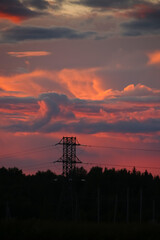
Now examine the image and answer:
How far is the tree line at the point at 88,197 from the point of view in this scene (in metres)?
118

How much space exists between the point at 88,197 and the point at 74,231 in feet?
317

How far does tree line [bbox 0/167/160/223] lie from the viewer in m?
118

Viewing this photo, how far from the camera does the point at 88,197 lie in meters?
148

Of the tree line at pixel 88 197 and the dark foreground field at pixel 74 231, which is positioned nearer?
the dark foreground field at pixel 74 231

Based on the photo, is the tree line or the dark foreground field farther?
the tree line

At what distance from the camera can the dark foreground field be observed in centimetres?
5106

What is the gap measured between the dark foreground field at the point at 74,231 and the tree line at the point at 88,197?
135 ft

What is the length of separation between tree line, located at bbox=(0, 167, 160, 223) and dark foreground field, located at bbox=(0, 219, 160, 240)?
41.2 metres

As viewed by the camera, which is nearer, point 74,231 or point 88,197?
point 74,231

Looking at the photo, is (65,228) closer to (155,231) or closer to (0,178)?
(155,231)

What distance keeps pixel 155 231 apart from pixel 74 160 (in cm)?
4255

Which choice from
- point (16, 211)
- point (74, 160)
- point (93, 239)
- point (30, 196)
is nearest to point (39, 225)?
point (93, 239)

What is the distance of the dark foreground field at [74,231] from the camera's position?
51062 mm

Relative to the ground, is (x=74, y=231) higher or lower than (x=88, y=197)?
lower
